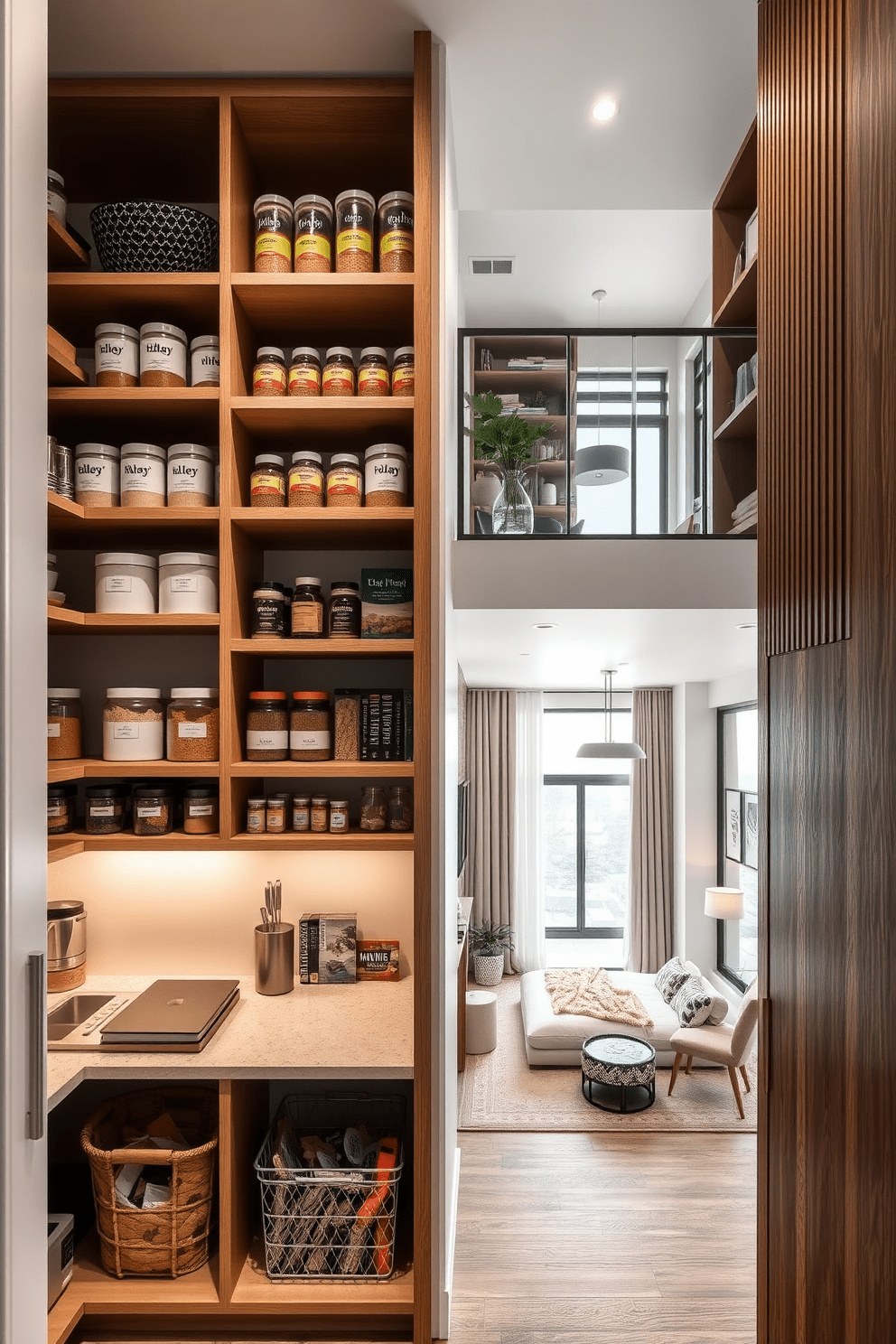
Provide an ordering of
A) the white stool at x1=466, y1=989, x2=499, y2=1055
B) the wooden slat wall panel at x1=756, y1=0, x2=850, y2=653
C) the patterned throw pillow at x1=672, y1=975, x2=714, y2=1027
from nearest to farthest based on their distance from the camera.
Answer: the wooden slat wall panel at x1=756, y1=0, x2=850, y2=653, the patterned throw pillow at x1=672, y1=975, x2=714, y2=1027, the white stool at x1=466, y1=989, x2=499, y2=1055

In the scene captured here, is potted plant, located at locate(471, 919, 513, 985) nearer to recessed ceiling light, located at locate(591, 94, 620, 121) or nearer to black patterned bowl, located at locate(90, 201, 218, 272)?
black patterned bowl, located at locate(90, 201, 218, 272)

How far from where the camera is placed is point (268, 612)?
2332mm

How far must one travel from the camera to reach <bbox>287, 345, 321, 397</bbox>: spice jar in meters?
2.32

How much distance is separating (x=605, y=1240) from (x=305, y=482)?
273cm

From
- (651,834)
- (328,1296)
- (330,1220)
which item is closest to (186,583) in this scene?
(330,1220)

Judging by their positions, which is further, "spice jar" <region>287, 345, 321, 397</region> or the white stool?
the white stool

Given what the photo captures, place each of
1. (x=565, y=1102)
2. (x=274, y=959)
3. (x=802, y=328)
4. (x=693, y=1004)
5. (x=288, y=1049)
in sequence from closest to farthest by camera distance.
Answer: (x=802, y=328), (x=288, y=1049), (x=274, y=959), (x=565, y=1102), (x=693, y=1004)

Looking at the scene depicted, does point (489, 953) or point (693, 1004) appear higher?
point (693, 1004)

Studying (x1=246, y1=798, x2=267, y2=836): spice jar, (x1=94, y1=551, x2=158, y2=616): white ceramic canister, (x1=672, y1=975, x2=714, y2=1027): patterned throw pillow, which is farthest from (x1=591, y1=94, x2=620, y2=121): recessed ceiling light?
(x1=672, y1=975, x2=714, y2=1027): patterned throw pillow

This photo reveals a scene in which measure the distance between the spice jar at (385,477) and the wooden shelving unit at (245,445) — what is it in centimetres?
7

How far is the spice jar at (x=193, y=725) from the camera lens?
2.29 m

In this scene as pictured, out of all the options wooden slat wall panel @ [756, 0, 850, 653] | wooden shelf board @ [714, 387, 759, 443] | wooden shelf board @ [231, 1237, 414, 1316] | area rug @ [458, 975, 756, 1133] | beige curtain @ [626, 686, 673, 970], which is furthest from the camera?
beige curtain @ [626, 686, 673, 970]

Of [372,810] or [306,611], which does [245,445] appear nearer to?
[306,611]

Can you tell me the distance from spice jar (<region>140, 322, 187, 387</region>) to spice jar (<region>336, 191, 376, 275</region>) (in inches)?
19.1
